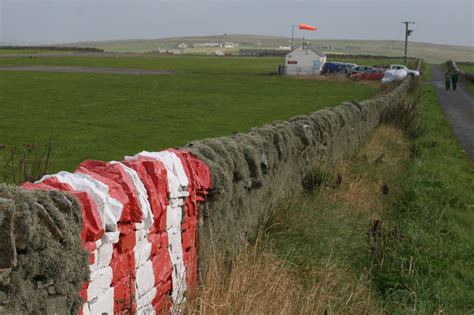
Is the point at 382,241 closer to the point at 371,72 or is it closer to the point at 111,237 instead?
the point at 111,237

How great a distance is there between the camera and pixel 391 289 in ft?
25.2

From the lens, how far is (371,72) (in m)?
68.4

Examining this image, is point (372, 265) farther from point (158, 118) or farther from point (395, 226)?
point (158, 118)

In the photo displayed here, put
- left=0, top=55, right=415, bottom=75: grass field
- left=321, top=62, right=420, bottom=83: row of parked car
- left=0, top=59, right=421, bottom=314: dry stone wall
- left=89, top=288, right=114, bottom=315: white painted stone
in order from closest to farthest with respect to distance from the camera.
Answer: left=0, top=59, right=421, bottom=314: dry stone wall, left=89, top=288, right=114, bottom=315: white painted stone, left=321, top=62, right=420, bottom=83: row of parked car, left=0, top=55, right=415, bottom=75: grass field

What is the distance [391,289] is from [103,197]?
14.8 feet

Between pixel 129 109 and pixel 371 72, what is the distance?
1659 inches

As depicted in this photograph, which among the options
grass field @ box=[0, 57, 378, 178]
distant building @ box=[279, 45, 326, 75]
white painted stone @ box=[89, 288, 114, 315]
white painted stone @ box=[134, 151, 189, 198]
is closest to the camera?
white painted stone @ box=[89, 288, 114, 315]

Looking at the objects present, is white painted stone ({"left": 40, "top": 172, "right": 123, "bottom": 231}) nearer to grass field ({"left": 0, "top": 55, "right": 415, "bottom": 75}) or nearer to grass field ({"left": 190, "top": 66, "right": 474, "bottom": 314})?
grass field ({"left": 190, "top": 66, "right": 474, "bottom": 314})

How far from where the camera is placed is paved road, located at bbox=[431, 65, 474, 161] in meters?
24.8

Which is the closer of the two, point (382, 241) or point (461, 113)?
point (382, 241)

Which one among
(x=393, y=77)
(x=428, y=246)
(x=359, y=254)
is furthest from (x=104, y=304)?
(x=393, y=77)

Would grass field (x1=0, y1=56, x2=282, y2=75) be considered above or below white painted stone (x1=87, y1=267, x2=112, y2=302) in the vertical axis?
below

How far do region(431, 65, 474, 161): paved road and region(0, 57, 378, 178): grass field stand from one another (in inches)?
223

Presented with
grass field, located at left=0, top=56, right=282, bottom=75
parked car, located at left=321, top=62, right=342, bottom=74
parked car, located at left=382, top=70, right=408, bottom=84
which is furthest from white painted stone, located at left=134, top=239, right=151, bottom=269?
parked car, located at left=321, top=62, right=342, bottom=74
